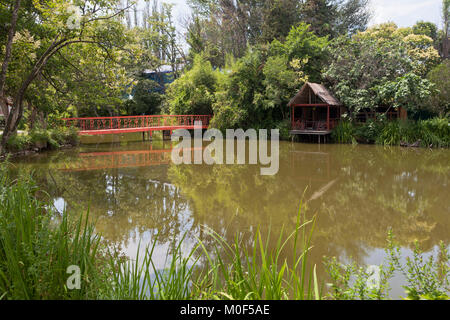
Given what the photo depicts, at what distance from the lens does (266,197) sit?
24.0ft

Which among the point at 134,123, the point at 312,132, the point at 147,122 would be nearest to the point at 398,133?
the point at 312,132

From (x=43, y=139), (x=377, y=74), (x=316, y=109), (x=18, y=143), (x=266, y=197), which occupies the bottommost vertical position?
(x=266, y=197)

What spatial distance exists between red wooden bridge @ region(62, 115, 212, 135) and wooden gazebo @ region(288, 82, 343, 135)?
19.9 ft

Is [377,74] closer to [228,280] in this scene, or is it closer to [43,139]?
[43,139]

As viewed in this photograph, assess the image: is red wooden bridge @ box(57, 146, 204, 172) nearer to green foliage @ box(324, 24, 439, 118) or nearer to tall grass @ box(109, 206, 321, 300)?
green foliage @ box(324, 24, 439, 118)

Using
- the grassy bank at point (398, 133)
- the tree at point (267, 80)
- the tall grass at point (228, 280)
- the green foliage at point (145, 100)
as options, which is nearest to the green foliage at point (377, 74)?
the grassy bank at point (398, 133)

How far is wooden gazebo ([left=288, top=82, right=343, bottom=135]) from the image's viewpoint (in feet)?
54.1

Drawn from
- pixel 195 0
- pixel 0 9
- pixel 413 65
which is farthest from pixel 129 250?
pixel 195 0

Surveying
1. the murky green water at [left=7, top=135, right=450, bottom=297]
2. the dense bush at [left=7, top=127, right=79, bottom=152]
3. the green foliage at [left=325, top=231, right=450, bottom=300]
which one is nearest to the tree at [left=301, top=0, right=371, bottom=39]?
the murky green water at [left=7, top=135, right=450, bottom=297]

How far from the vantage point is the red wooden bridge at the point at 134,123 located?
17.0 meters

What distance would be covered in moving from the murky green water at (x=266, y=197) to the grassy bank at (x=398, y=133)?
4.87ft

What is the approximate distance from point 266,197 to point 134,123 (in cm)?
1357

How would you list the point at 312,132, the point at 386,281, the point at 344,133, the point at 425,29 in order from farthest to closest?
the point at 425,29
the point at 312,132
the point at 344,133
the point at 386,281

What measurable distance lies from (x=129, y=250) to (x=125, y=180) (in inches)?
193
